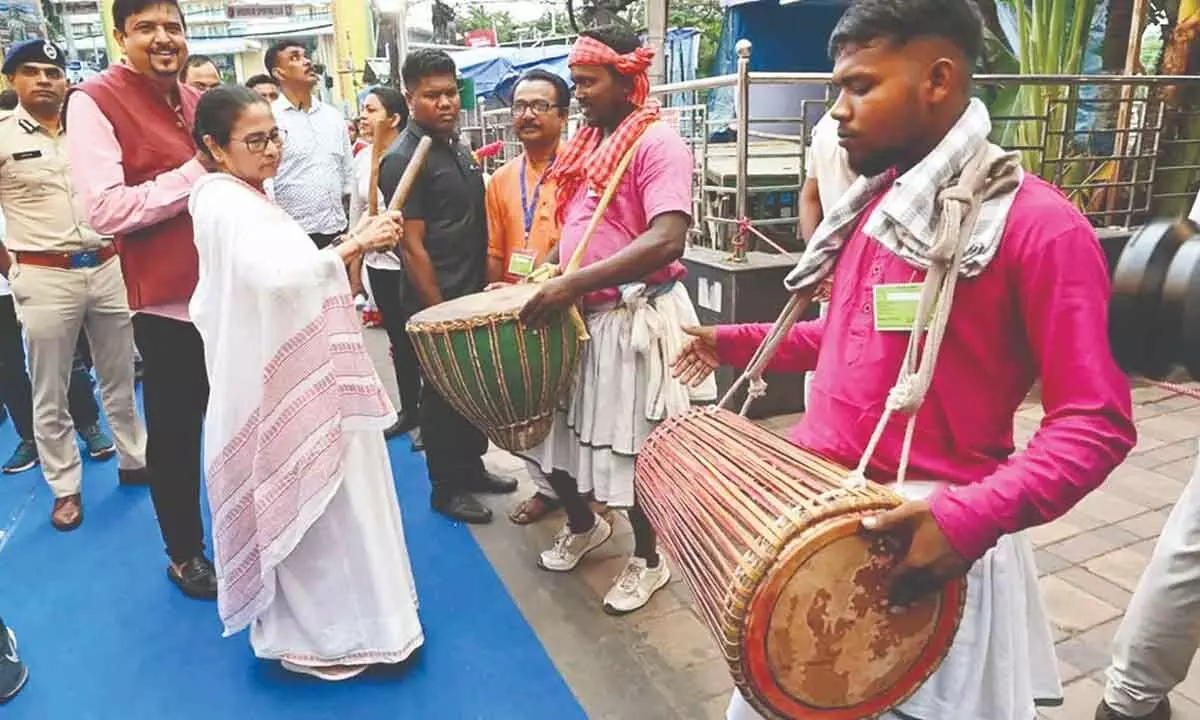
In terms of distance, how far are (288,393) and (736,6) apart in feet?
31.1

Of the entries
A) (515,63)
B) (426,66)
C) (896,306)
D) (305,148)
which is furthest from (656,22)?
(515,63)

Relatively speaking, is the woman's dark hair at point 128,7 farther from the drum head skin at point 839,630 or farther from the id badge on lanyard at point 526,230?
the drum head skin at point 839,630

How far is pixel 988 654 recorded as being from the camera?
121cm

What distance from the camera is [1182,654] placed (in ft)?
5.90

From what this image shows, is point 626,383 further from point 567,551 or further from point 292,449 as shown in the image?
point 292,449

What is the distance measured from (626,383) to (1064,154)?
3423mm

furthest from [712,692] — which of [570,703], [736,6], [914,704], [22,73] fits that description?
[736,6]

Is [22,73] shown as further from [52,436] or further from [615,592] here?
[615,592]

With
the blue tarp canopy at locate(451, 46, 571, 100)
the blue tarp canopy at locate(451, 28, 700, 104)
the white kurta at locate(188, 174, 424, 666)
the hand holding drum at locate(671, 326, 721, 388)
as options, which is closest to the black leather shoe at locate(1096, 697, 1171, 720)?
the hand holding drum at locate(671, 326, 721, 388)

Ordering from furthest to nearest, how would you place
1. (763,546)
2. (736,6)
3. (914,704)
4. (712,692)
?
1. (736,6)
2. (712,692)
3. (914,704)
4. (763,546)

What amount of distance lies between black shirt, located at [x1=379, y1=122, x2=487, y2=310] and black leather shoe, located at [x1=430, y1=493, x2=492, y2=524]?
78 centimetres

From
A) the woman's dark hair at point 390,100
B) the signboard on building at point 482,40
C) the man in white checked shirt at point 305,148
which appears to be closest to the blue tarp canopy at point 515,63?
the signboard on building at point 482,40

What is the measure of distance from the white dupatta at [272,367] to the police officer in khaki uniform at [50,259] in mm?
1524

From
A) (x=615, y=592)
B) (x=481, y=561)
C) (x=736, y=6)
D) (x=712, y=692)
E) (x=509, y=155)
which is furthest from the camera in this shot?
(x=736, y=6)
